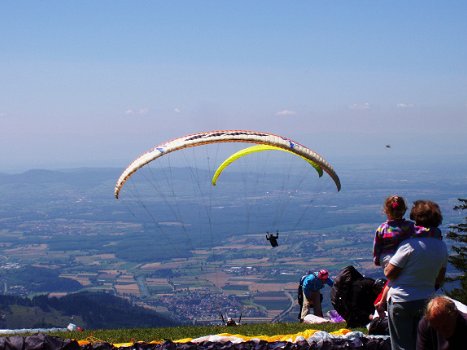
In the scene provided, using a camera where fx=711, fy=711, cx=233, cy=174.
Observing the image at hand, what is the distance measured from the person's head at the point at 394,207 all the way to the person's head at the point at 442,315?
2121 millimetres

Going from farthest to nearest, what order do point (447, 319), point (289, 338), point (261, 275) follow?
1. point (261, 275)
2. point (289, 338)
3. point (447, 319)

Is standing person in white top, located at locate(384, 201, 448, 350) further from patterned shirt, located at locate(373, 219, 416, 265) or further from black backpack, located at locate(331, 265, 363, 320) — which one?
black backpack, located at locate(331, 265, 363, 320)

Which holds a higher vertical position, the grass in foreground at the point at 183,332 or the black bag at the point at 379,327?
the black bag at the point at 379,327

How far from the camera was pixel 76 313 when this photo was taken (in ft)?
268

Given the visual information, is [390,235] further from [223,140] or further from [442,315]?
[223,140]

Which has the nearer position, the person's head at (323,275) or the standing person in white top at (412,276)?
the standing person in white top at (412,276)

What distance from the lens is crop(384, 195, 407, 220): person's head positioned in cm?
891

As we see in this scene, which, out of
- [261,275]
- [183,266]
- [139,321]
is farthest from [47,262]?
[139,321]

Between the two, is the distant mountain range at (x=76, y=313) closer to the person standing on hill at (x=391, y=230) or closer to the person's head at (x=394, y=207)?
the person standing on hill at (x=391, y=230)

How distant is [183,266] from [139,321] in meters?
A: 72.0

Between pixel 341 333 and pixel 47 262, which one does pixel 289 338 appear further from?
pixel 47 262

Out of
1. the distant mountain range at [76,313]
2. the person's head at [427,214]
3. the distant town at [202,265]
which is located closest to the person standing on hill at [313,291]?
the person's head at [427,214]

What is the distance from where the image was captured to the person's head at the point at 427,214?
8.19 m

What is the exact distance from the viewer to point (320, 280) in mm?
17766
